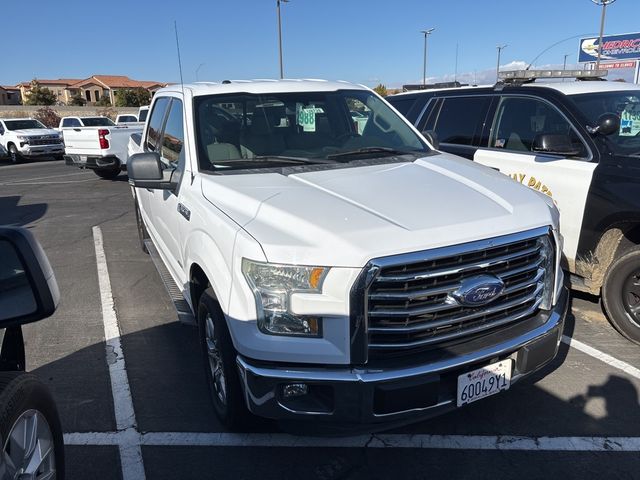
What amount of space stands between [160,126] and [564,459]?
160 inches

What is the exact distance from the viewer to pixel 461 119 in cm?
585

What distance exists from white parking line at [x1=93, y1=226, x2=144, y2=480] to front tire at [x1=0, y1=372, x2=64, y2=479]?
1.78 ft

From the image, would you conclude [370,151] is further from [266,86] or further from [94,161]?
[94,161]

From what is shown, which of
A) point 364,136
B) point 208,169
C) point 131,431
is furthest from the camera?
point 364,136

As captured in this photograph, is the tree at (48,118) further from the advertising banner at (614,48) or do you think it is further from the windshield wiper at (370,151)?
the advertising banner at (614,48)

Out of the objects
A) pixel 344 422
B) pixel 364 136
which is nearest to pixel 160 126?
pixel 364 136

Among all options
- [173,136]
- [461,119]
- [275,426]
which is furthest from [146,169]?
[461,119]

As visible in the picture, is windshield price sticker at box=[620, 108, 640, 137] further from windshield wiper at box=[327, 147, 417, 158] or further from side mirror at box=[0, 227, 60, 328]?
side mirror at box=[0, 227, 60, 328]

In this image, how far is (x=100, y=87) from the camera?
94.9 meters

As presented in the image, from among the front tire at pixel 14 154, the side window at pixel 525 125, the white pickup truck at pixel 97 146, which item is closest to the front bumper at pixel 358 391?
the side window at pixel 525 125

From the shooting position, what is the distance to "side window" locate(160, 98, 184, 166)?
→ 3.94 meters

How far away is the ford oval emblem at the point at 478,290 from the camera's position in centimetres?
249

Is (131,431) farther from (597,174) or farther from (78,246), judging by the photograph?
(78,246)

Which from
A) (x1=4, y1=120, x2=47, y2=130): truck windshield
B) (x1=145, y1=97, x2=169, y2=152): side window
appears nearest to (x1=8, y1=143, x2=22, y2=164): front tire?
(x1=4, y1=120, x2=47, y2=130): truck windshield
